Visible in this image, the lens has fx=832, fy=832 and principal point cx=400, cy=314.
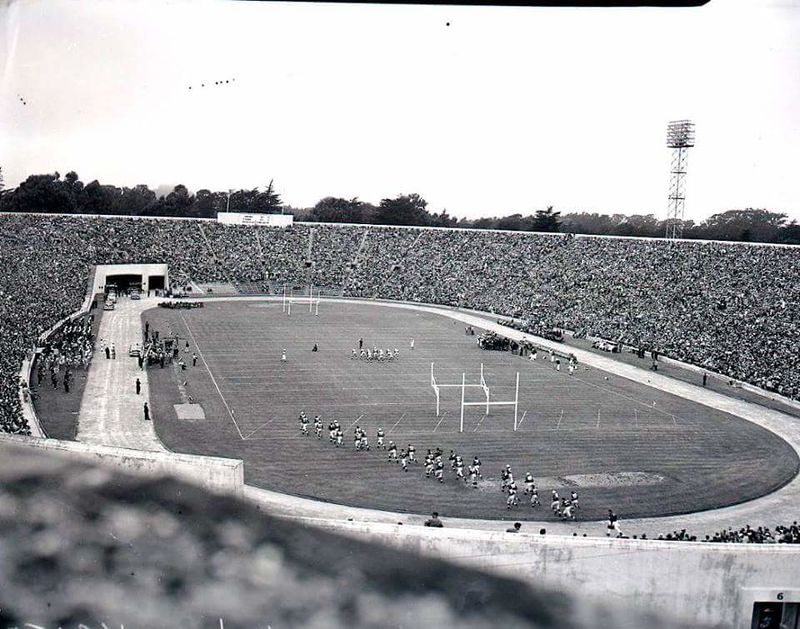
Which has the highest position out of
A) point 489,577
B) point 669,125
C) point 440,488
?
point 669,125

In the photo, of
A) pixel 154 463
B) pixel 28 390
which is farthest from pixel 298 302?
pixel 154 463

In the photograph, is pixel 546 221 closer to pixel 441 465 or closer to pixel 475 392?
pixel 475 392

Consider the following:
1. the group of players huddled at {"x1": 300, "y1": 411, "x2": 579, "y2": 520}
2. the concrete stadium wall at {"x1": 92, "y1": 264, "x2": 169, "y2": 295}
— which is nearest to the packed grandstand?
the concrete stadium wall at {"x1": 92, "y1": 264, "x2": 169, "y2": 295}

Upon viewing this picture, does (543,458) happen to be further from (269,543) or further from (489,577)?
(269,543)

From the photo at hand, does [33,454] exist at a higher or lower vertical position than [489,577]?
higher

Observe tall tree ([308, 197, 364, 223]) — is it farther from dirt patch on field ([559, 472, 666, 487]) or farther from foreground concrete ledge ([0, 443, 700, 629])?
foreground concrete ledge ([0, 443, 700, 629])

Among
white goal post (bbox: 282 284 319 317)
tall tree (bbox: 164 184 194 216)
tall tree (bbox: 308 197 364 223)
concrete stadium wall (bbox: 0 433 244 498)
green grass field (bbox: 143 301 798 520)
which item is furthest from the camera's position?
tall tree (bbox: 308 197 364 223)

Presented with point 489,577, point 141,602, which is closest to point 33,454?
point 141,602
